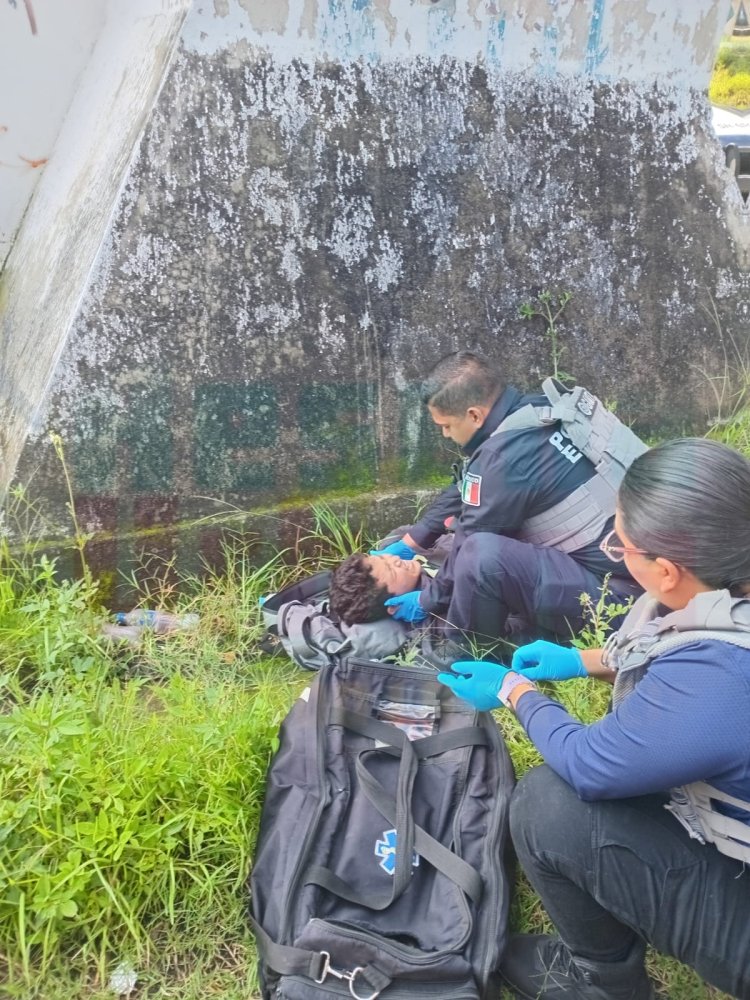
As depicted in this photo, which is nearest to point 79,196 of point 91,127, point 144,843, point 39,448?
point 91,127

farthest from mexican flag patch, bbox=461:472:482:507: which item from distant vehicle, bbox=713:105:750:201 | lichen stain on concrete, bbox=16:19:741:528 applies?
distant vehicle, bbox=713:105:750:201

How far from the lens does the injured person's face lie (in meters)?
2.89

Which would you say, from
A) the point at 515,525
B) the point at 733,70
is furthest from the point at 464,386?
the point at 733,70

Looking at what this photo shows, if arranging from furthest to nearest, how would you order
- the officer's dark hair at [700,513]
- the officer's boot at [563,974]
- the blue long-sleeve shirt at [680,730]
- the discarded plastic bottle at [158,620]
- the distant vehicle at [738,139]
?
the distant vehicle at [738,139], the discarded plastic bottle at [158,620], the officer's boot at [563,974], the officer's dark hair at [700,513], the blue long-sleeve shirt at [680,730]

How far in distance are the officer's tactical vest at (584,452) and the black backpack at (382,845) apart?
2.50 feet

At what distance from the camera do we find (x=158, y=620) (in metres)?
2.90

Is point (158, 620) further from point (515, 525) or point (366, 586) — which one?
point (515, 525)

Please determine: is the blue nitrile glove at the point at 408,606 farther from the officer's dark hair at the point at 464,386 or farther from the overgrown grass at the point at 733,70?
the overgrown grass at the point at 733,70

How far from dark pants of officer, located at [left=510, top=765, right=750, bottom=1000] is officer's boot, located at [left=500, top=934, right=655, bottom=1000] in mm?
80

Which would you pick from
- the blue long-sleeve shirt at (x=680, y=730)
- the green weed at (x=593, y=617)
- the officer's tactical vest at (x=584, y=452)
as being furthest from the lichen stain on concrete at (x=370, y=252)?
the blue long-sleeve shirt at (x=680, y=730)

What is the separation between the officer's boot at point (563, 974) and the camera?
1677 millimetres

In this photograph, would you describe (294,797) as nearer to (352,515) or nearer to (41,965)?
(41,965)

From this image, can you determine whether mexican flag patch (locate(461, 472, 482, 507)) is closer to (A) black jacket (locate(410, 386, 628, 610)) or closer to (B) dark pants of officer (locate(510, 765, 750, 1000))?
(A) black jacket (locate(410, 386, 628, 610))

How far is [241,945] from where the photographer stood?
6.29ft
